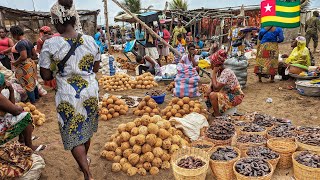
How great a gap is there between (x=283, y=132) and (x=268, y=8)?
457 cm

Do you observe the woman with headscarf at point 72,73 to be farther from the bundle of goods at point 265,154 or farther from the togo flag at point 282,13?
the togo flag at point 282,13

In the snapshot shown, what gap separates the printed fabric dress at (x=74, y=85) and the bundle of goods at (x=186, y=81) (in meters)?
3.44

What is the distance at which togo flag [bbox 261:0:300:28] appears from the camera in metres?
6.61

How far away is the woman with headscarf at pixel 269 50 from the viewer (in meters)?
6.95

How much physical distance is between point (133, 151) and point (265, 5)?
536 cm

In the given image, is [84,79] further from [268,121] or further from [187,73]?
[187,73]

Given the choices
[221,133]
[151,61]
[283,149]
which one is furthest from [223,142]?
[151,61]

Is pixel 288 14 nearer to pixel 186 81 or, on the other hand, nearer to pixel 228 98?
pixel 186 81

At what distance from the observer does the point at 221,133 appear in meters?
3.44

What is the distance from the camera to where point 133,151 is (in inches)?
135

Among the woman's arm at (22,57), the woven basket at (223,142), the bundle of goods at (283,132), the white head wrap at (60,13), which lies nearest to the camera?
the white head wrap at (60,13)

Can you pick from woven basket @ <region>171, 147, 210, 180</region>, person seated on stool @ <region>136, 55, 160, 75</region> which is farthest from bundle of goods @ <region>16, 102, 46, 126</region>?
person seated on stool @ <region>136, 55, 160, 75</region>

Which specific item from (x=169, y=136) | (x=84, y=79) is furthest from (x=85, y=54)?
(x=169, y=136)

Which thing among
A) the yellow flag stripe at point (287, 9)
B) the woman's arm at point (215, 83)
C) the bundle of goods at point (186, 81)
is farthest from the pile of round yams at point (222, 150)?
the yellow flag stripe at point (287, 9)
